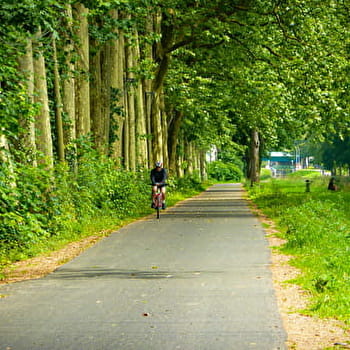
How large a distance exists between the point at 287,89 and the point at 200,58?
9529mm

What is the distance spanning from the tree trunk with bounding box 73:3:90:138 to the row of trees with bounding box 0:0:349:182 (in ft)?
0.12

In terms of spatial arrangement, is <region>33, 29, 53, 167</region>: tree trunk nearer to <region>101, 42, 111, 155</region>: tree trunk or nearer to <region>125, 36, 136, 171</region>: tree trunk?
<region>101, 42, 111, 155</region>: tree trunk

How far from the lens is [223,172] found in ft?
339

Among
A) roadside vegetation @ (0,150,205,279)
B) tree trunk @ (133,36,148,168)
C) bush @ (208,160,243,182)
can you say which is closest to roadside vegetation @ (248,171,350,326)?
roadside vegetation @ (0,150,205,279)

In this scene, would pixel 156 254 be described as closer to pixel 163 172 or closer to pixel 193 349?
pixel 193 349

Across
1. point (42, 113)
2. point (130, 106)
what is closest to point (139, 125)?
point (130, 106)

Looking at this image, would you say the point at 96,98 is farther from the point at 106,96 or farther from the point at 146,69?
the point at 146,69

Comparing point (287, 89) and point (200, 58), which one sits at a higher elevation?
point (200, 58)

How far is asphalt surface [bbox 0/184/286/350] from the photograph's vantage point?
6738 millimetres

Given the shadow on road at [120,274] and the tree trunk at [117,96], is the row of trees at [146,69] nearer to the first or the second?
the tree trunk at [117,96]

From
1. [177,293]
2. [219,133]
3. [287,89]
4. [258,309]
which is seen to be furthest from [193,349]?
[219,133]

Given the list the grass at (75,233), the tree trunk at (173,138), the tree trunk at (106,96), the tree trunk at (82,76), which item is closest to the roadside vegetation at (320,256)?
the grass at (75,233)

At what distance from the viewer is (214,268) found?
11328 millimetres

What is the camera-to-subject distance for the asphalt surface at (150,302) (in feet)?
22.1
